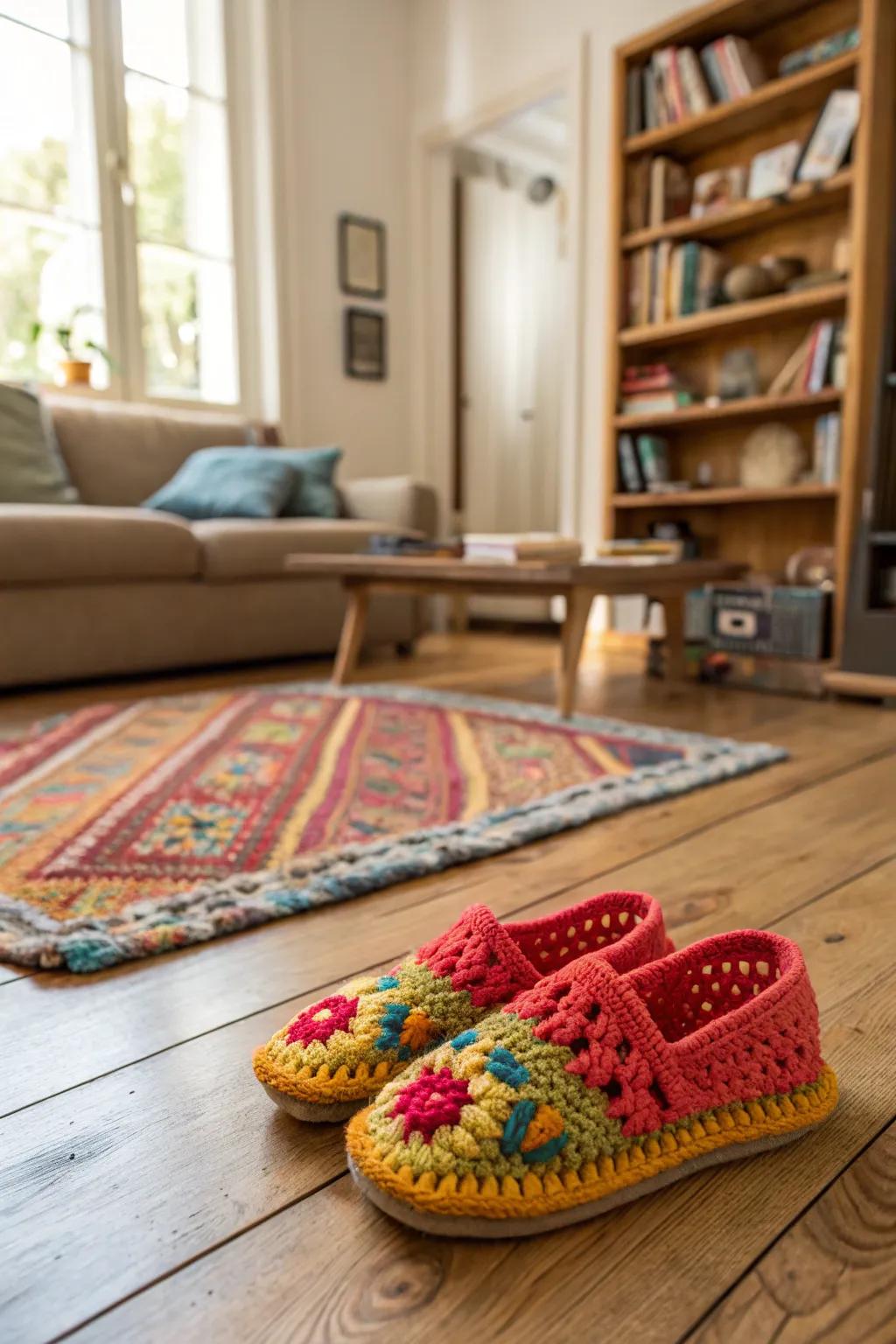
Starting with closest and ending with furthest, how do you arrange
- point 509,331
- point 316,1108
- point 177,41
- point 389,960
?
point 316,1108 → point 389,960 → point 177,41 → point 509,331

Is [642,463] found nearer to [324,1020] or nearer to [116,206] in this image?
[116,206]

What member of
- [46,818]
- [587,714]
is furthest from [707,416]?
[46,818]

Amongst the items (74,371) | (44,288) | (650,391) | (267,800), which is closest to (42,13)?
(44,288)

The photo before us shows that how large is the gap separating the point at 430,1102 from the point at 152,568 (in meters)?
2.15

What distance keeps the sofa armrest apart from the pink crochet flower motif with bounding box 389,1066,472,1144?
263 centimetres

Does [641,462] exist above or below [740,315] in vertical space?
below

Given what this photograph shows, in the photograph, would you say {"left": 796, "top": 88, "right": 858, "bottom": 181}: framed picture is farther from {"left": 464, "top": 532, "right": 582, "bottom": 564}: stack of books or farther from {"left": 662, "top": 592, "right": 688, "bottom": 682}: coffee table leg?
{"left": 464, "top": 532, "right": 582, "bottom": 564}: stack of books

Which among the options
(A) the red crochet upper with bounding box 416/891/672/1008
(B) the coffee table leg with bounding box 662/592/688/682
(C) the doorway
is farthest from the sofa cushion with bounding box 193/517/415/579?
(A) the red crochet upper with bounding box 416/891/672/1008

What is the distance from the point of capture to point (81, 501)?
9.62ft

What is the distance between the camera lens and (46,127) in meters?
3.23

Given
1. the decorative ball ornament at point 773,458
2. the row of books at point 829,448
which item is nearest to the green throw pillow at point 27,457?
the decorative ball ornament at point 773,458

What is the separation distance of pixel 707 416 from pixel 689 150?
95cm

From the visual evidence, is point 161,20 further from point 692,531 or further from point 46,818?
point 46,818

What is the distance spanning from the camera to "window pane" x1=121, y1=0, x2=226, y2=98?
3.38m
